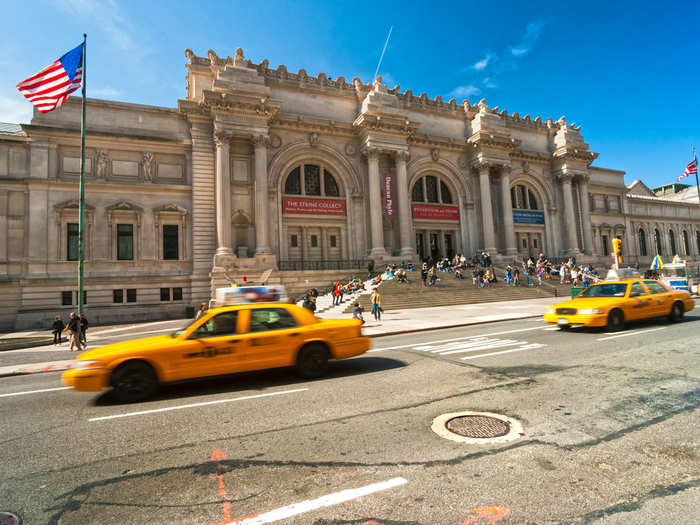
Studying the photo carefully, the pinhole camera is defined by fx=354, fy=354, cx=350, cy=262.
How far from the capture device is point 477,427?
4211 millimetres

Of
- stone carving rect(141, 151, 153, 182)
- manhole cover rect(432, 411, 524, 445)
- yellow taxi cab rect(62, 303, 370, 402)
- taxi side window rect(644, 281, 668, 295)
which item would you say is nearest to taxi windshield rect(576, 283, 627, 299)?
taxi side window rect(644, 281, 668, 295)

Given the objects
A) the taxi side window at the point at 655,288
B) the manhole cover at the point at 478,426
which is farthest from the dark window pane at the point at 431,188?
the manhole cover at the point at 478,426

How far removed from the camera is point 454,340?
35.0 feet

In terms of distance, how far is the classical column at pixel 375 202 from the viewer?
31422 mm

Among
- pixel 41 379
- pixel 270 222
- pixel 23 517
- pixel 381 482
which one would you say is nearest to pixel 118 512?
pixel 23 517

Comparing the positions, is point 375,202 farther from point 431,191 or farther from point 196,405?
point 196,405

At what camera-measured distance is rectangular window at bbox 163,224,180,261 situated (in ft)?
88.1

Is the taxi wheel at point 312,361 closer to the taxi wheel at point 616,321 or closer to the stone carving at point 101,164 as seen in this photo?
the taxi wheel at point 616,321

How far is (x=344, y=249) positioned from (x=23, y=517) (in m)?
29.7

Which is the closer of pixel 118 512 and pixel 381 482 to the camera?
pixel 118 512

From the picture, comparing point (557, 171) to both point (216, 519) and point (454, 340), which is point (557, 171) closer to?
point (454, 340)

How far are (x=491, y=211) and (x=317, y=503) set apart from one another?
124 feet

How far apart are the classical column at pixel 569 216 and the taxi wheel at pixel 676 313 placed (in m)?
32.7

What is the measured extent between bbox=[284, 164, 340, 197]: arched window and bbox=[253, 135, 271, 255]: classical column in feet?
10.2
